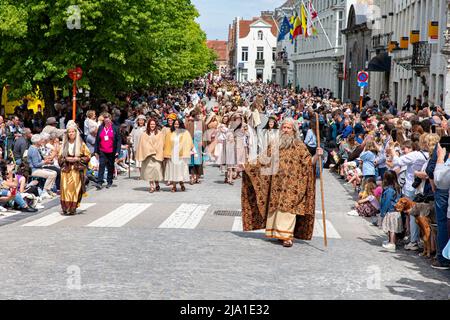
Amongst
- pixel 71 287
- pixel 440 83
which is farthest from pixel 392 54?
pixel 71 287

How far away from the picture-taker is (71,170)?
1625 centimetres

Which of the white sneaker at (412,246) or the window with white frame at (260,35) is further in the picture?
the window with white frame at (260,35)

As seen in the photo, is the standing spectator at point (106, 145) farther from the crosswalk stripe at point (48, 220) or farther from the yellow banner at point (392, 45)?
the yellow banner at point (392, 45)

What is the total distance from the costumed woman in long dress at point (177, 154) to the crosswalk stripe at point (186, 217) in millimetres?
2409

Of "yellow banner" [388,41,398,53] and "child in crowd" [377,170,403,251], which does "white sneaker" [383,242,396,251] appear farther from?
"yellow banner" [388,41,398,53]

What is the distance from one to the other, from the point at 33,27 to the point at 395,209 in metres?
19.7

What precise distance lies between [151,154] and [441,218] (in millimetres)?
9966

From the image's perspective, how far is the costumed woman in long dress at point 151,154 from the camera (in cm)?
2056

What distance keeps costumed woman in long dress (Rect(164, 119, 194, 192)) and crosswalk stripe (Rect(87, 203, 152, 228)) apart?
98.3 inches

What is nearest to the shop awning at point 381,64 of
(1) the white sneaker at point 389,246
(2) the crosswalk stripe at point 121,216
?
(2) the crosswalk stripe at point 121,216

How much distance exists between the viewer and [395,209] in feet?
44.8

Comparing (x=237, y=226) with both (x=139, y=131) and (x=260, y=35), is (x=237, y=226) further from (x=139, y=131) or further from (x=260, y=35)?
(x=260, y=35)

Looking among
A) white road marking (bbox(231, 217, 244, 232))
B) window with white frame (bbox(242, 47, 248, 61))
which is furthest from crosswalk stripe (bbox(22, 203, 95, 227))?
window with white frame (bbox(242, 47, 248, 61))

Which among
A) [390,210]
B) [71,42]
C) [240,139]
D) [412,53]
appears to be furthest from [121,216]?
[412,53]
